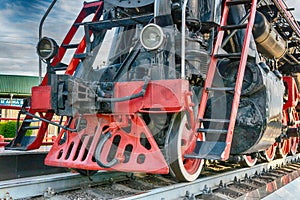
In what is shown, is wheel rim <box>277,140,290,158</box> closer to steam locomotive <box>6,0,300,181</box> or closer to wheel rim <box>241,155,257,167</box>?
wheel rim <box>241,155,257,167</box>

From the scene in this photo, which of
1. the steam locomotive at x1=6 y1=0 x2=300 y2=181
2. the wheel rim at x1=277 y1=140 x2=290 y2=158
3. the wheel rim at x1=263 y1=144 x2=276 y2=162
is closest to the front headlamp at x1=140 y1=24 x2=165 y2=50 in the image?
the steam locomotive at x1=6 y1=0 x2=300 y2=181

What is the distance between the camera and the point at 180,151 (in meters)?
3.59

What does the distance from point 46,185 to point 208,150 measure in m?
1.65

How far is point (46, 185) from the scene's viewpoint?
145 inches

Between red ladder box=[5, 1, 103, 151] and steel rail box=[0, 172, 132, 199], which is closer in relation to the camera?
steel rail box=[0, 172, 132, 199]

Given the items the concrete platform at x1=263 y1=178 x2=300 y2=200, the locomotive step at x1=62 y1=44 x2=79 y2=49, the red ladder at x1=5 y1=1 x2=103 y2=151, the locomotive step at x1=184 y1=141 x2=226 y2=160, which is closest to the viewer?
the concrete platform at x1=263 y1=178 x2=300 y2=200

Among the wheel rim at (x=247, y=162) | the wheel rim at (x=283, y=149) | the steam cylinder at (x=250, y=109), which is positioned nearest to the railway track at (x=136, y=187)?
the wheel rim at (x=247, y=162)

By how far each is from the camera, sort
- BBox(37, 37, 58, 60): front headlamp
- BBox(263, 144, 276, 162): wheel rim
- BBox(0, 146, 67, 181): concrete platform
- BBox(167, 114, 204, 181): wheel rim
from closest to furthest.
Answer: BBox(167, 114, 204, 181): wheel rim < BBox(37, 37, 58, 60): front headlamp < BBox(0, 146, 67, 181): concrete platform < BBox(263, 144, 276, 162): wheel rim

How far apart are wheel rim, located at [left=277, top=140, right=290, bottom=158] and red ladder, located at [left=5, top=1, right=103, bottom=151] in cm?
404

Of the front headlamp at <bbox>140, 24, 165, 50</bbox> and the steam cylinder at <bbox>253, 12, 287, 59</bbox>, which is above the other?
the steam cylinder at <bbox>253, 12, 287, 59</bbox>

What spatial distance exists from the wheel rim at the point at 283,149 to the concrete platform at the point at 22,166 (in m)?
3.87

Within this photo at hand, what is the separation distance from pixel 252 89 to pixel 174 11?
1260 millimetres

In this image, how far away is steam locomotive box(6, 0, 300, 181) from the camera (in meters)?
3.45

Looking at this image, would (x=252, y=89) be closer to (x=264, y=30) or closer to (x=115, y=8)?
(x=264, y=30)
